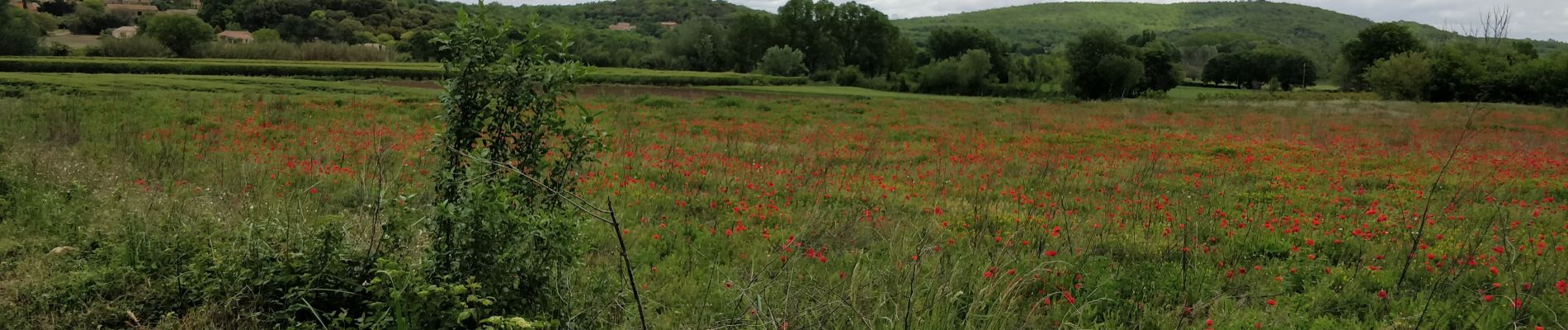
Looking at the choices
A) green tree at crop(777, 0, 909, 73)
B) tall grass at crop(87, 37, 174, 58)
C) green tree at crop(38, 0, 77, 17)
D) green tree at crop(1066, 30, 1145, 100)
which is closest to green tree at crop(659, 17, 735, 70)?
green tree at crop(777, 0, 909, 73)

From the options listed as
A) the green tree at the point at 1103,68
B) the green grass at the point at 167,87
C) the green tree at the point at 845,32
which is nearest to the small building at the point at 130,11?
the green tree at the point at 845,32

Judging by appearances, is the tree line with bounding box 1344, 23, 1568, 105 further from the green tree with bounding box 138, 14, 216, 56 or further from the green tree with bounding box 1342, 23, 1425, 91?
the green tree with bounding box 138, 14, 216, 56

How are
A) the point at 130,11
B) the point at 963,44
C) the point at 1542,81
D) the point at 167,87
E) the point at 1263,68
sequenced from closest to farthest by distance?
the point at 167,87 → the point at 1542,81 → the point at 1263,68 → the point at 963,44 → the point at 130,11

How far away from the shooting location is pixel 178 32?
64312mm

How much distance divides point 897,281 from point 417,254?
3.13m

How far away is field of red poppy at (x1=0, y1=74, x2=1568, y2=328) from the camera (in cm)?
462

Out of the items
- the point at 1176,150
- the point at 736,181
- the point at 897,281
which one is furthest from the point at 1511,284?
the point at 1176,150

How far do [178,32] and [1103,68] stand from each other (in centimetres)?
7626

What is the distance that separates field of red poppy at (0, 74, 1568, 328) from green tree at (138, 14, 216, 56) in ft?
179

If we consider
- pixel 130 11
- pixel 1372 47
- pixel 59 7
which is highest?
pixel 130 11

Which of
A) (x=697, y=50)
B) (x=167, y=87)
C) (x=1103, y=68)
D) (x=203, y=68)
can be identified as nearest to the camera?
(x=167, y=87)

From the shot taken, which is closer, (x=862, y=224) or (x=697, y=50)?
(x=862, y=224)

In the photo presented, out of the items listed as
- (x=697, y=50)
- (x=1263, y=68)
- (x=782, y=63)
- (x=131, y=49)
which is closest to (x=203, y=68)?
(x=131, y=49)

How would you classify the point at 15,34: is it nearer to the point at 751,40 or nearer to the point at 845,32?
the point at 751,40
